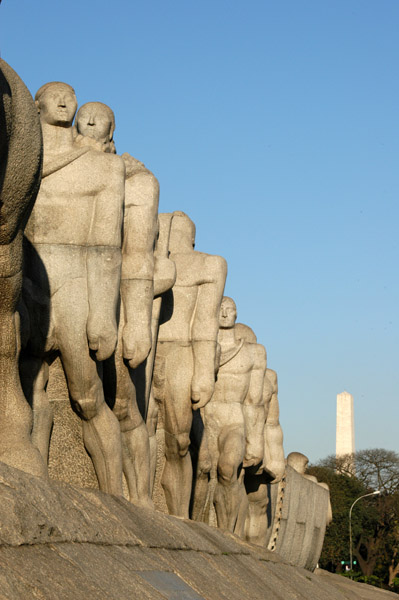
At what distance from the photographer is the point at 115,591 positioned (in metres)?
5.31

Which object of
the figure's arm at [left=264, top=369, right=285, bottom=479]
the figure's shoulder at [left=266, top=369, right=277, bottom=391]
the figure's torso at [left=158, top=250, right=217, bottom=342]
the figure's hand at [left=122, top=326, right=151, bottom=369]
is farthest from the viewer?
the figure's shoulder at [left=266, top=369, right=277, bottom=391]

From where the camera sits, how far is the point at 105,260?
8227 millimetres

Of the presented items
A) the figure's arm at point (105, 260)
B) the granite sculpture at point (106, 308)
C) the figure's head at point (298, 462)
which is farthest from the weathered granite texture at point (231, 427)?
the figure's head at point (298, 462)

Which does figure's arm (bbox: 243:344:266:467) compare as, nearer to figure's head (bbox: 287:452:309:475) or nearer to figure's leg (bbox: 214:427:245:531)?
figure's leg (bbox: 214:427:245:531)

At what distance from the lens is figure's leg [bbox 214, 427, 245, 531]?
13.8 m

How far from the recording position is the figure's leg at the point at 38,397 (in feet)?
26.6

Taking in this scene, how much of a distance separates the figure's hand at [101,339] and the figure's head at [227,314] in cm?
631

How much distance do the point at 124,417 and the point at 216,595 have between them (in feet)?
8.96

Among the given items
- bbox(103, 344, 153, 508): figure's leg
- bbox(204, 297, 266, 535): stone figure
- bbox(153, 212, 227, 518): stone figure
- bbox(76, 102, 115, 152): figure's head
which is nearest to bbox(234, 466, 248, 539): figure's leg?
bbox(204, 297, 266, 535): stone figure

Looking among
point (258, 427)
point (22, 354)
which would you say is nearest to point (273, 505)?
point (258, 427)

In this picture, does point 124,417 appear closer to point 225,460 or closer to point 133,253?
point 133,253

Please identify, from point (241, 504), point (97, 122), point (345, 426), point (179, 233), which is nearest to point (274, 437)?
point (241, 504)

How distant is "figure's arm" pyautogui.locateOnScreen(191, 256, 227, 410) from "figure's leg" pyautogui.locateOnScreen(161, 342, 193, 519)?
0.09 meters

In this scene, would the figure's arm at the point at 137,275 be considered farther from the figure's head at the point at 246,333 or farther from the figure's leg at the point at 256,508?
the figure's leg at the point at 256,508
